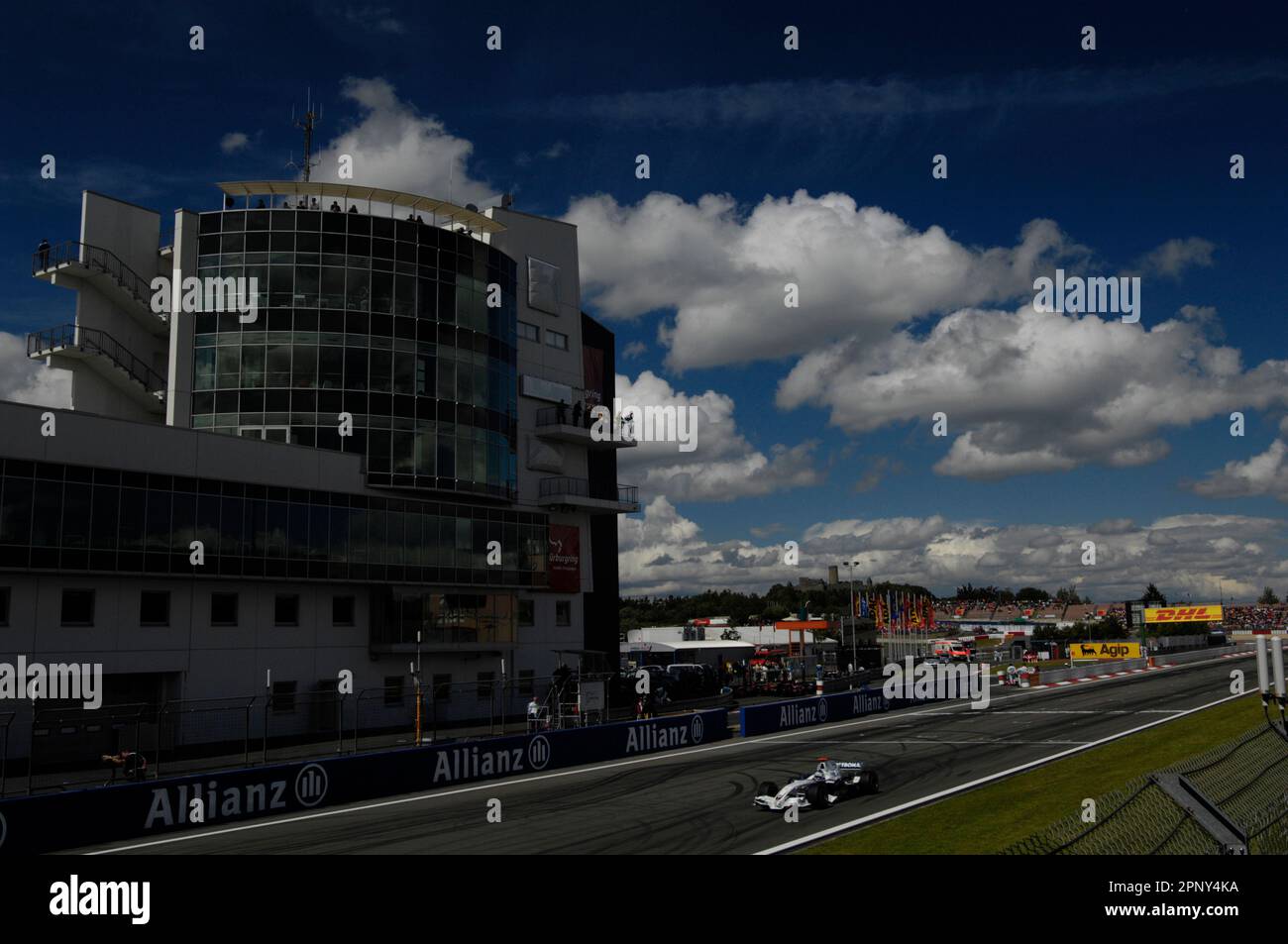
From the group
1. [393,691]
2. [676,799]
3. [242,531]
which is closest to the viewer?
[676,799]

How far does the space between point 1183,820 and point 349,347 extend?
45.2 m

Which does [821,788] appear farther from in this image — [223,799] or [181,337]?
[181,337]

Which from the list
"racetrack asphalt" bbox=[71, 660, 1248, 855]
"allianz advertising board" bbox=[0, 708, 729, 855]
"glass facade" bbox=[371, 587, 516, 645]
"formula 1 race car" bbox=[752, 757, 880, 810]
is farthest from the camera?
"glass facade" bbox=[371, 587, 516, 645]

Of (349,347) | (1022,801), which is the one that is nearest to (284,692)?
(349,347)

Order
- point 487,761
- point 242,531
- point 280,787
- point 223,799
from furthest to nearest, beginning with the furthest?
1. point 242,531
2. point 487,761
3. point 280,787
4. point 223,799

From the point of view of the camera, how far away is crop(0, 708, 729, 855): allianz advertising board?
21266mm

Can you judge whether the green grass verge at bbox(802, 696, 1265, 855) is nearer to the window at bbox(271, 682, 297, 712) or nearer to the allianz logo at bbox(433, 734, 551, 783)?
the allianz logo at bbox(433, 734, 551, 783)

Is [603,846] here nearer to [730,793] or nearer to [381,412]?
[730,793]

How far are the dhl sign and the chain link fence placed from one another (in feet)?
425

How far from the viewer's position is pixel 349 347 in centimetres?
4953

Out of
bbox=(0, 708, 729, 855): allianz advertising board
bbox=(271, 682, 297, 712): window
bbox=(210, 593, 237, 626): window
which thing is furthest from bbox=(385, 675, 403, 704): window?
bbox=(0, 708, 729, 855): allianz advertising board

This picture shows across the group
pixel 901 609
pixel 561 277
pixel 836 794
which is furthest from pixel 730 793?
pixel 901 609

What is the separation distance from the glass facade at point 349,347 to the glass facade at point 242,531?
2527 mm
